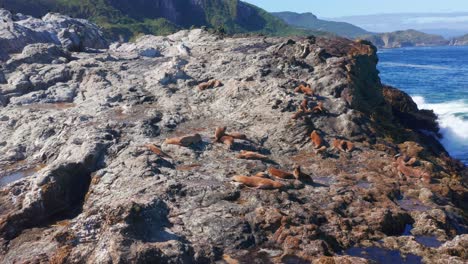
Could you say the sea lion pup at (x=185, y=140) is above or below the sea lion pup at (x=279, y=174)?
above

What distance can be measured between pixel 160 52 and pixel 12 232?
24.8m

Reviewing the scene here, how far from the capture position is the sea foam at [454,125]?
3769 cm

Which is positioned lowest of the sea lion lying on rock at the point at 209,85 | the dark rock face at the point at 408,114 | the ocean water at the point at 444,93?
the ocean water at the point at 444,93

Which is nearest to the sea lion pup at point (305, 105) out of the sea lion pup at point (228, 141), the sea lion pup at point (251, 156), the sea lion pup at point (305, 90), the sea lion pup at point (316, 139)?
the sea lion pup at point (305, 90)

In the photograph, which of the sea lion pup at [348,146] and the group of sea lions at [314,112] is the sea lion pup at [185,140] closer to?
the group of sea lions at [314,112]

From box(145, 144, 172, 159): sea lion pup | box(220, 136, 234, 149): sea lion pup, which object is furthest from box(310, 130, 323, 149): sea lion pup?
box(145, 144, 172, 159): sea lion pup

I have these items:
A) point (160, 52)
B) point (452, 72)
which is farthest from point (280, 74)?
point (452, 72)

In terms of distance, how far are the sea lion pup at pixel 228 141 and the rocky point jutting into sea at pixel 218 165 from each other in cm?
9

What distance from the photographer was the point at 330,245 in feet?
49.3

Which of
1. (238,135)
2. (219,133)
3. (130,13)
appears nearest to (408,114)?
(238,135)

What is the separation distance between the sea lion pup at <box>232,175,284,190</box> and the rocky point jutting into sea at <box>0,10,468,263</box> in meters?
0.04

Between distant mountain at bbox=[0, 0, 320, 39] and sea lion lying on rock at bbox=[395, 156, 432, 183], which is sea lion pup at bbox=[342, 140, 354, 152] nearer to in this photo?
sea lion lying on rock at bbox=[395, 156, 432, 183]

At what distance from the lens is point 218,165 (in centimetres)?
1984

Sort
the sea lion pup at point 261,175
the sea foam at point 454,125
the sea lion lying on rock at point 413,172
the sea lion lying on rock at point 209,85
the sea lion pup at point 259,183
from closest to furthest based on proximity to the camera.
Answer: the sea lion pup at point 259,183
the sea lion pup at point 261,175
the sea lion lying on rock at point 413,172
the sea lion lying on rock at point 209,85
the sea foam at point 454,125
